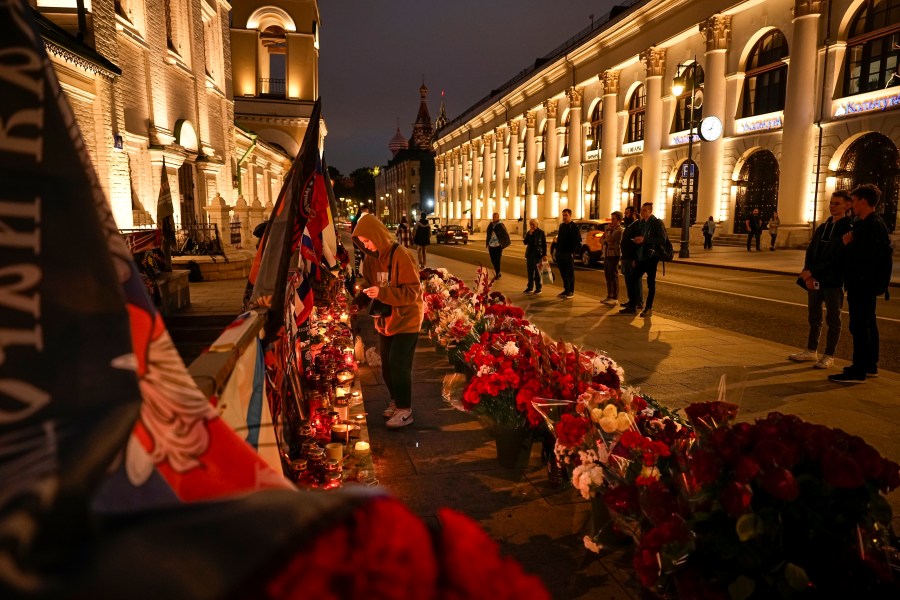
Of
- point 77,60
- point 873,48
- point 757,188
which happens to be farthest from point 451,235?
point 77,60

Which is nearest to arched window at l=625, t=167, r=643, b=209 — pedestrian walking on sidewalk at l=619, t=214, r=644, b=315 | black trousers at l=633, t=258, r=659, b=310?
pedestrian walking on sidewalk at l=619, t=214, r=644, b=315

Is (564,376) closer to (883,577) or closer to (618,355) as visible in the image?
(883,577)

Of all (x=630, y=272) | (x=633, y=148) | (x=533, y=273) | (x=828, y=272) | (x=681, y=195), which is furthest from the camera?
(x=633, y=148)

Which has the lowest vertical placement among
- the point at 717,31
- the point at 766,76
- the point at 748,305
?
the point at 748,305

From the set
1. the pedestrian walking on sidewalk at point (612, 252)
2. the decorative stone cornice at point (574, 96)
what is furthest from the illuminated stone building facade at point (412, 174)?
the pedestrian walking on sidewalk at point (612, 252)

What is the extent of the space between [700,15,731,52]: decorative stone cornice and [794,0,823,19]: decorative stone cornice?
426 centimetres

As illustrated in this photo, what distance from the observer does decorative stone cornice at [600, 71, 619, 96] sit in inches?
1572

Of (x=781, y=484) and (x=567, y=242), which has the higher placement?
(x=567, y=242)

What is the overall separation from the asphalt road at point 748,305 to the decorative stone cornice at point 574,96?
2952 cm

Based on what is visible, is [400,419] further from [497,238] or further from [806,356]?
[497,238]

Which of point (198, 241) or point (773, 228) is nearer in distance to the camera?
point (198, 241)

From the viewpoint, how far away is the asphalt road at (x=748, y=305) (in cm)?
898

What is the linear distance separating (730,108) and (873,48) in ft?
23.5

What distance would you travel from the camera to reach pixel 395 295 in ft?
16.8
